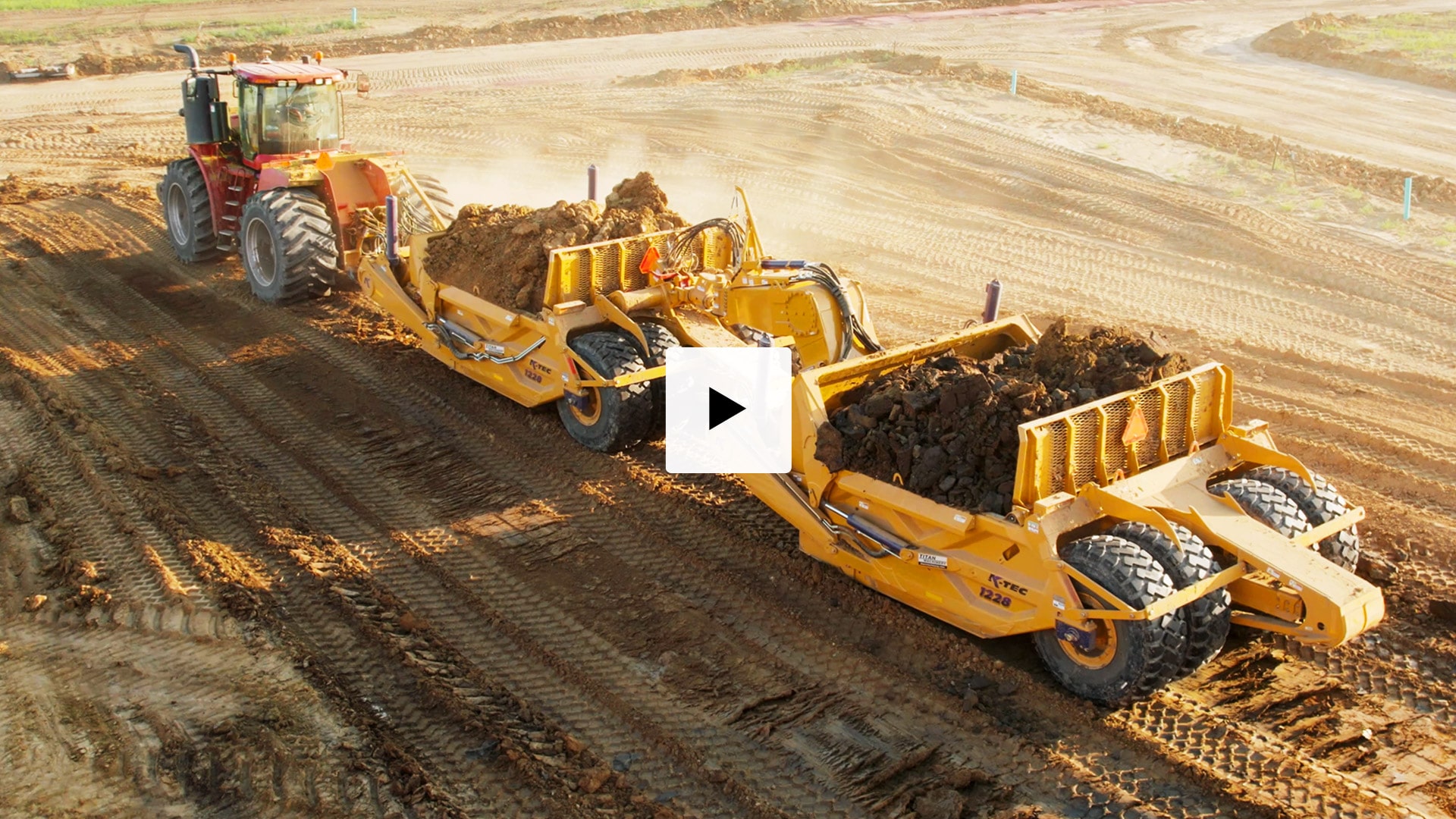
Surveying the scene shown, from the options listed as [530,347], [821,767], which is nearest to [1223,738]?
[821,767]

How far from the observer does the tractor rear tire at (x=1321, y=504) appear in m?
6.98

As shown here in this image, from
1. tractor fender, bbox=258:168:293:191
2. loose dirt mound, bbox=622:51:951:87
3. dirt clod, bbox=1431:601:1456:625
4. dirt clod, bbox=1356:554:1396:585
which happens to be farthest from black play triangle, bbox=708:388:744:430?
loose dirt mound, bbox=622:51:951:87

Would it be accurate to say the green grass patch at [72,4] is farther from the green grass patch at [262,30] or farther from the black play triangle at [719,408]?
the black play triangle at [719,408]

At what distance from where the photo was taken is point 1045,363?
779 cm

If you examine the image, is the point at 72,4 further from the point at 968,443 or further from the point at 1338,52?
the point at 968,443

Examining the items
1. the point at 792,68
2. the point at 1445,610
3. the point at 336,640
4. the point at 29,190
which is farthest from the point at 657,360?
the point at 792,68

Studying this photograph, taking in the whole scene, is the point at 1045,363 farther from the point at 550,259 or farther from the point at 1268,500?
the point at 550,259

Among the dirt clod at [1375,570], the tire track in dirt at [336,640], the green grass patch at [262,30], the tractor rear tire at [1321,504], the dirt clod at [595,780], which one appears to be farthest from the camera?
the green grass patch at [262,30]

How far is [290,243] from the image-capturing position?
12445mm

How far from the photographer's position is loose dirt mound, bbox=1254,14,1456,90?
2561 cm

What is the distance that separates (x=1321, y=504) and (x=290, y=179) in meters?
9.90

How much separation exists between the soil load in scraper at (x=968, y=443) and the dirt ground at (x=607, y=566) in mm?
391

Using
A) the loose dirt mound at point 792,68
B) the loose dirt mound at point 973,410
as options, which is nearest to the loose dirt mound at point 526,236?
the loose dirt mound at point 973,410

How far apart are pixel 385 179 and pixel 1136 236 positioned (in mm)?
9179
